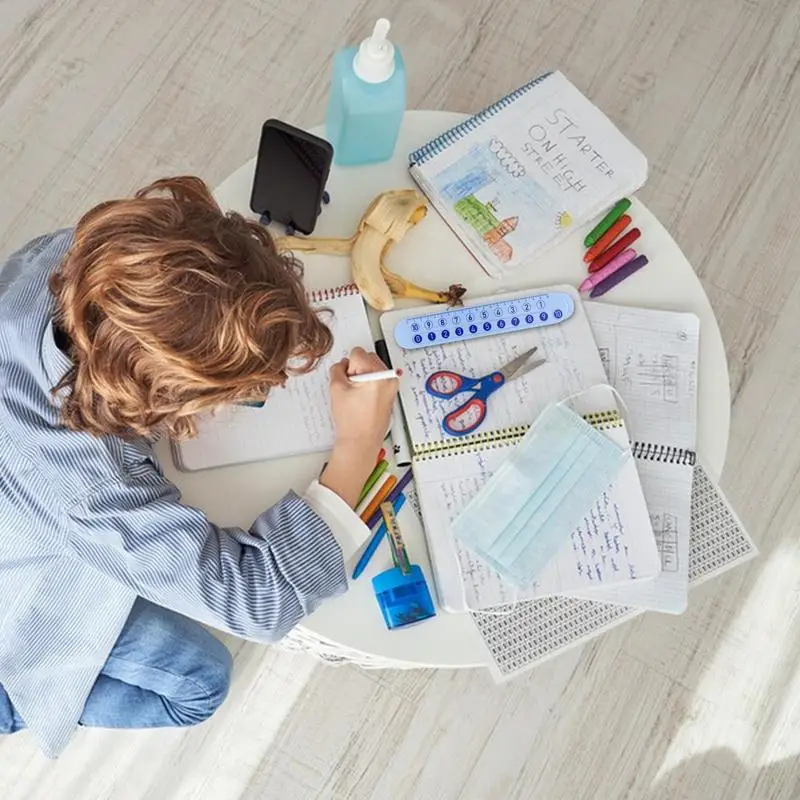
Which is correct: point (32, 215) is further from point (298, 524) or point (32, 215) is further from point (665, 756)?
point (665, 756)

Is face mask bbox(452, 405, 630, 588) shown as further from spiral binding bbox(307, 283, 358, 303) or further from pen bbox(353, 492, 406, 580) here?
spiral binding bbox(307, 283, 358, 303)

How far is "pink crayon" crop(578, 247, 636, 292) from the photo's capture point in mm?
942

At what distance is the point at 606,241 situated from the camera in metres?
0.96

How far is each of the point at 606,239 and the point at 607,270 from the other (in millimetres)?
34

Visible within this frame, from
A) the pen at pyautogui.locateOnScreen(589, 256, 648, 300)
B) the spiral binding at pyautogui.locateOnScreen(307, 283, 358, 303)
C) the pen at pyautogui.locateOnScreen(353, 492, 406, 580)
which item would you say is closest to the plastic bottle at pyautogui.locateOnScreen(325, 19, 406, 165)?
the spiral binding at pyautogui.locateOnScreen(307, 283, 358, 303)

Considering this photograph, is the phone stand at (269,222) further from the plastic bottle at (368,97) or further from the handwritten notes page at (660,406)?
the handwritten notes page at (660,406)

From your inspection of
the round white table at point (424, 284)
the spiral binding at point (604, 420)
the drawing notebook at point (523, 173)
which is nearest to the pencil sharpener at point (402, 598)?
the round white table at point (424, 284)

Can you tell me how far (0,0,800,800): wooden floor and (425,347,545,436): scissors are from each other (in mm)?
521

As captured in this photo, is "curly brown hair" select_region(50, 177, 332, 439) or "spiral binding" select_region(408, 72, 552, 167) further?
"spiral binding" select_region(408, 72, 552, 167)

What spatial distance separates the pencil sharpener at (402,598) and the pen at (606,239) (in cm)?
37

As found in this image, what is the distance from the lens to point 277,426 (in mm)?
868

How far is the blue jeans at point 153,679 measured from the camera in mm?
994

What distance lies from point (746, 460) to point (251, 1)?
3.40ft

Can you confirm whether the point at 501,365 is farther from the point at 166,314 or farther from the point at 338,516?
the point at 166,314
